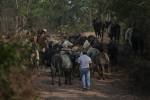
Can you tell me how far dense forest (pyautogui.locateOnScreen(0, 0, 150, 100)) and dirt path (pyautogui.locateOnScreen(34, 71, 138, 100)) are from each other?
123 cm

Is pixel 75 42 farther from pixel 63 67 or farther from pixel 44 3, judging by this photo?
pixel 44 3

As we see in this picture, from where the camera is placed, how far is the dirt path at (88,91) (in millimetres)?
22219

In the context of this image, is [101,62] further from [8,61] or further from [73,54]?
[8,61]

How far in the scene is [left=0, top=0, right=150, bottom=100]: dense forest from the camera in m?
13.6

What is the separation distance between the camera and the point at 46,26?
56031 mm

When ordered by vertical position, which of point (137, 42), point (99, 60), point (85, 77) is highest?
point (137, 42)

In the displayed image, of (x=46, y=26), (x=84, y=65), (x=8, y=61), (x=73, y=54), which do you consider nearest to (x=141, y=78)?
(x=84, y=65)

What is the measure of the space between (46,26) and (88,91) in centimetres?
3295

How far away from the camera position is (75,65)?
86.3 ft

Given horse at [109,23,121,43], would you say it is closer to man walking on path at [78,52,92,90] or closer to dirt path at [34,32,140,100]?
dirt path at [34,32,140,100]

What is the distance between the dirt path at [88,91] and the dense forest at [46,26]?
4.02ft

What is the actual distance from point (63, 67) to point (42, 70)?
365cm

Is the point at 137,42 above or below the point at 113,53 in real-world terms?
above

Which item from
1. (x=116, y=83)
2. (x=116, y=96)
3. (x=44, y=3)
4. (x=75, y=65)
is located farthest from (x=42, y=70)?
(x=44, y=3)
